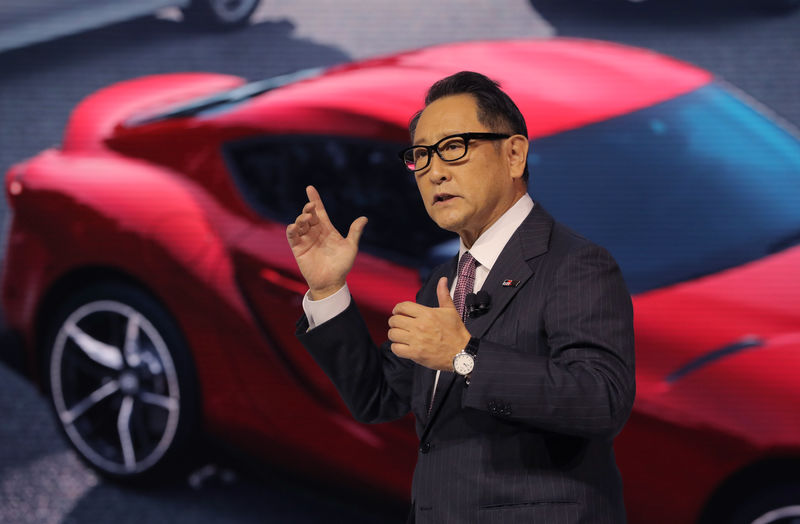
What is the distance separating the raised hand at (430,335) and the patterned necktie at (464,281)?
0.16 metres

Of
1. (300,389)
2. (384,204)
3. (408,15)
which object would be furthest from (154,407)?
(408,15)

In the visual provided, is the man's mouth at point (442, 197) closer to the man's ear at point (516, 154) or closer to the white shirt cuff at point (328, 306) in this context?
the man's ear at point (516, 154)

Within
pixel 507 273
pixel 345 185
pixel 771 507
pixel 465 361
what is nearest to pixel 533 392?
pixel 465 361

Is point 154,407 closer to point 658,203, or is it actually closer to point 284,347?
point 284,347

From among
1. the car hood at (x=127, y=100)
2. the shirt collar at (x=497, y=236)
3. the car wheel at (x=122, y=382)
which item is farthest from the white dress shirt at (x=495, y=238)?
the car hood at (x=127, y=100)

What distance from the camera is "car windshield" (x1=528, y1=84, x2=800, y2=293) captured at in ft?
6.54

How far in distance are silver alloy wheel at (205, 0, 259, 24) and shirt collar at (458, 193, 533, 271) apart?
1628mm

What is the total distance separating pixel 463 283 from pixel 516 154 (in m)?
0.19

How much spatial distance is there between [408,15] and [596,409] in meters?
1.75

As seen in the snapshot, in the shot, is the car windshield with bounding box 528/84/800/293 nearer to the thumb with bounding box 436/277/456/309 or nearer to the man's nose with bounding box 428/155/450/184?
the man's nose with bounding box 428/155/450/184

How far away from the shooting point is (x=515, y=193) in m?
1.12

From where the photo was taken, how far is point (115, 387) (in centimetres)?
231

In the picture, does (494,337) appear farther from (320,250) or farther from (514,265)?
(320,250)

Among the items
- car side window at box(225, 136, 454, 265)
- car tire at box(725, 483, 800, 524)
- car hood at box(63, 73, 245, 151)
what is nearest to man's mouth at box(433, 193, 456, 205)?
car side window at box(225, 136, 454, 265)
